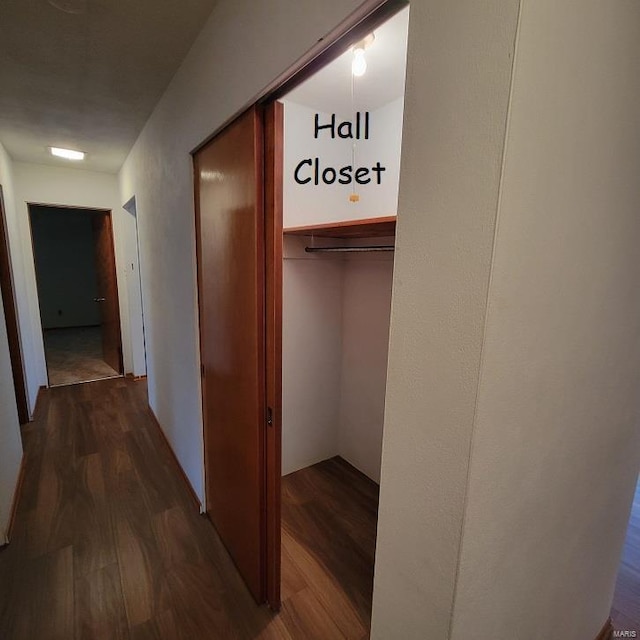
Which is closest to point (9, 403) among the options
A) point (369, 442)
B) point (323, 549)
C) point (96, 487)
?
point (96, 487)

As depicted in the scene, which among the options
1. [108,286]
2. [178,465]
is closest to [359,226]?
[178,465]

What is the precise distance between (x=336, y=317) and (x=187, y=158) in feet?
4.49

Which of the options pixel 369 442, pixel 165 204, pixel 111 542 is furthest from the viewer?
pixel 369 442

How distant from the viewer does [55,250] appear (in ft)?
22.2

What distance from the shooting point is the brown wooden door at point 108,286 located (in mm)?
4270

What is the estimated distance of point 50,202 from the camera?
3.80 m

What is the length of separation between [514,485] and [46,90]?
300 centimetres

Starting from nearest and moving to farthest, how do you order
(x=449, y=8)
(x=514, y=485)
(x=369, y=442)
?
(x=449, y=8), (x=514, y=485), (x=369, y=442)

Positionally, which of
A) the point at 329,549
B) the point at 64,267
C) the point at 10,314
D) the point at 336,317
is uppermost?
the point at 64,267

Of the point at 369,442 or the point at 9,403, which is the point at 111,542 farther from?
the point at 369,442

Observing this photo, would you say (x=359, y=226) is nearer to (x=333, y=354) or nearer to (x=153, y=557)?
(x=333, y=354)

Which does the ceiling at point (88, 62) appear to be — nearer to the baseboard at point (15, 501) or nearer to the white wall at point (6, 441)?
the white wall at point (6, 441)

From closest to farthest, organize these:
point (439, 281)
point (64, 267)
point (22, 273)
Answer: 1. point (439, 281)
2. point (22, 273)
3. point (64, 267)

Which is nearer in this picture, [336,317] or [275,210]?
[275,210]
